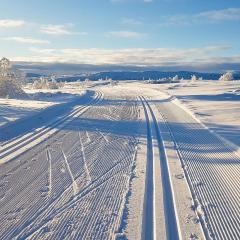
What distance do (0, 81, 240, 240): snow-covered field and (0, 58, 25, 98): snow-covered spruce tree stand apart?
24.7 m

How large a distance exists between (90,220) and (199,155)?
7790 mm

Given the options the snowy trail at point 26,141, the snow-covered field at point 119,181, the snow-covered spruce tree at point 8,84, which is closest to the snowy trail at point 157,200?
the snow-covered field at point 119,181

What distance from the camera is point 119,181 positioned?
13.0 metres

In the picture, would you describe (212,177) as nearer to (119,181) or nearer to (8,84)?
(119,181)

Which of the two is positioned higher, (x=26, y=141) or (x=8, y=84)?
(x=26, y=141)

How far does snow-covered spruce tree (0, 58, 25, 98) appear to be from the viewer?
4866cm

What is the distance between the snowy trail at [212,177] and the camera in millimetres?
9805

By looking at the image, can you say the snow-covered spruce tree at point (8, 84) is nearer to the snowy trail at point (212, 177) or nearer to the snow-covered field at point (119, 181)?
the snow-covered field at point (119, 181)

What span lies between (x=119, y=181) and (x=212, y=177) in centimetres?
Result: 278

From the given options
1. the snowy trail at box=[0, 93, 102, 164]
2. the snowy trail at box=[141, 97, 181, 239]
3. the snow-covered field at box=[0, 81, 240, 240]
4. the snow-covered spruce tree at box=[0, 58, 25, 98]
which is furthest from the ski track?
the snow-covered spruce tree at box=[0, 58, 25, 98]

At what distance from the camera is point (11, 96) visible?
159 feet

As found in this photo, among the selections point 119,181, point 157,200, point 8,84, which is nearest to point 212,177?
point 119,181

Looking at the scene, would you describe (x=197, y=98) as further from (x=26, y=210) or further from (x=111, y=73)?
(x=111, y=73)

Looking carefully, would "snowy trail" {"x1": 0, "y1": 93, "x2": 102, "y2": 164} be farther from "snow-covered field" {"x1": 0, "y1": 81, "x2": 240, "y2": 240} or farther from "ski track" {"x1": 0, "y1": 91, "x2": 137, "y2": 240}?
"ski track" {"x1": 0, "y1": 91, "x2": 137, "y2": 240}
